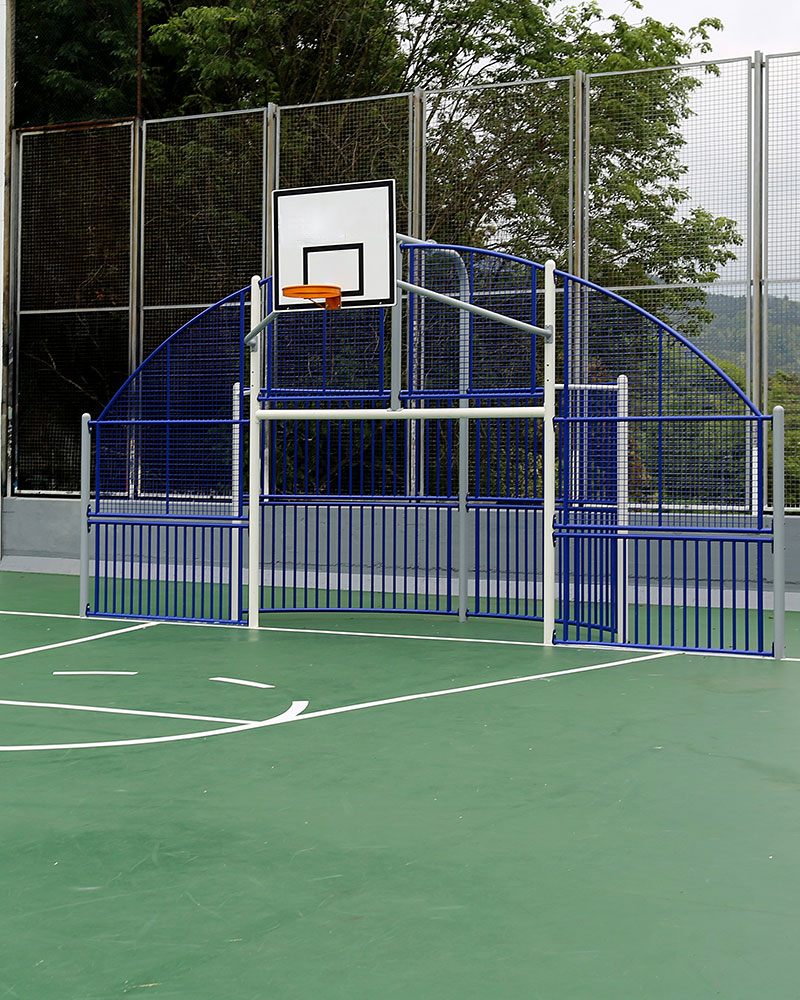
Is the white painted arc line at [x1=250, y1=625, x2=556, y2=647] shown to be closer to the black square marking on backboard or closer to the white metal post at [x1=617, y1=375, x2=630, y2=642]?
the white metal post at [x1=617, y1=375, x2=630, y2=642]

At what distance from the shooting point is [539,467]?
12.4 meters

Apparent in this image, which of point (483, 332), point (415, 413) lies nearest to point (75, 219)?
point (483, 332)

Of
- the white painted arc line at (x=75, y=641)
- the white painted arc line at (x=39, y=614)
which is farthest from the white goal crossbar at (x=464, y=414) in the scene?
the white painted arc line at (x=39, y=614)

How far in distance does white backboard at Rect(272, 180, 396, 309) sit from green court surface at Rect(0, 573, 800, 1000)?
284 cm

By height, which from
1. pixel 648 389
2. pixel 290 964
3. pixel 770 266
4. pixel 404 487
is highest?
pixel 770 266

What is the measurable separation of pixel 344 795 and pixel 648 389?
303 inches

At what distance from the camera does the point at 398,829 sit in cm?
486

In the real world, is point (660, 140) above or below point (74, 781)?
above

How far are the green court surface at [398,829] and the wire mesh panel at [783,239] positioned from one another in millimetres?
4269

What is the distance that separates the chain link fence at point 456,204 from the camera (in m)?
12.3

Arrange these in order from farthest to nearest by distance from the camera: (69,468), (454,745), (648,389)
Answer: (69,468), (648,389), (454,745)

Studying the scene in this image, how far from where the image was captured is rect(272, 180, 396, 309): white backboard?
9.34m

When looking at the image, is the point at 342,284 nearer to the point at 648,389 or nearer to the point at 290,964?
the point at 648,389

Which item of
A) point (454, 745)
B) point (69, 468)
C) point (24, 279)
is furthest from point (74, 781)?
point (24, 279)
